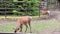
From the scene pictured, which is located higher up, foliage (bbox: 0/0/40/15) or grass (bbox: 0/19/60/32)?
foliage (bbox: 0/0/40/15)

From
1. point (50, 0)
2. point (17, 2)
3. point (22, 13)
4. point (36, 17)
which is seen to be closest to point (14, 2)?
point (17, 2)

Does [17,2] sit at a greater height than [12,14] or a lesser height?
greater

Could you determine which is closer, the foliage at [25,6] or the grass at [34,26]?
the grass at [34,26]

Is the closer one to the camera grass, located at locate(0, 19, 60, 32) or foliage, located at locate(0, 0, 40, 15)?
grass, located at locate(0, 19, 60, 32)

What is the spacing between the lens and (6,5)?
39.1ft

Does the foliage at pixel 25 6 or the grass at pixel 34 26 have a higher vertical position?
the foliage at pixel 25 6

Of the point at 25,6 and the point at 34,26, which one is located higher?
the point at 25,6

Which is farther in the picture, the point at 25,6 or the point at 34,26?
the point at 25,6

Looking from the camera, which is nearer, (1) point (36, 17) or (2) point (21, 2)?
(1) point (36, 17)

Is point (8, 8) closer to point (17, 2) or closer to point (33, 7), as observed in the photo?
point (17, 2)

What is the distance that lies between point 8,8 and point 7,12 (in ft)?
0.89

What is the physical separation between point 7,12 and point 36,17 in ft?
6.33

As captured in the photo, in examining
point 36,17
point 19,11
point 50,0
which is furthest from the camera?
point 50,0

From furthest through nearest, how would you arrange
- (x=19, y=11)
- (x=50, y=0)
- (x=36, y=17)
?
(x=50, y=0)
(x=19, y=11)
(x=36, y=17)
